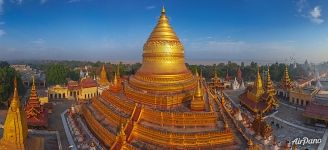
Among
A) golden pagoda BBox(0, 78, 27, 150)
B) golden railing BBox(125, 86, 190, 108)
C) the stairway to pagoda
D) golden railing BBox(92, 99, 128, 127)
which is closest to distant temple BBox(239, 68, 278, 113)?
golden railing BBox(125, 86, 190, 108)

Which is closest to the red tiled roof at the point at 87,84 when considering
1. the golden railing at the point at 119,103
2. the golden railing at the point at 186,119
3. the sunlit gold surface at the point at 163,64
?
the golden railing at the point at 119,103

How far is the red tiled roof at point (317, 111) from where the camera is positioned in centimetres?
2355

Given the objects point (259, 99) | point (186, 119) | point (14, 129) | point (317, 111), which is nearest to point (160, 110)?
point (186, 119)

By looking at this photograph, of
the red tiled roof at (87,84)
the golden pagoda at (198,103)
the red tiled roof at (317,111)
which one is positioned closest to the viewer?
the golden pagoda at (198,103)

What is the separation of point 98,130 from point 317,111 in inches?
800

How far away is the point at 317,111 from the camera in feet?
79.2

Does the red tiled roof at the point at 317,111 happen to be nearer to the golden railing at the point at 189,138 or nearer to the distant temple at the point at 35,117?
the golden railing at the point at 189,138

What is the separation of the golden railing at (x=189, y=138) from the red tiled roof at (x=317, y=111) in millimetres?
14852

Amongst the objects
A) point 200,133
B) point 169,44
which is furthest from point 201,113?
point 169,44

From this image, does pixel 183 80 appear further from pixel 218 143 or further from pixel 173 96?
pixel 218 143

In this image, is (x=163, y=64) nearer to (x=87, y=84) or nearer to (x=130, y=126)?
(x=130, y=126)

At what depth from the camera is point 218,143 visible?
13164 millimetres

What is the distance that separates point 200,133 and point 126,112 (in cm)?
587

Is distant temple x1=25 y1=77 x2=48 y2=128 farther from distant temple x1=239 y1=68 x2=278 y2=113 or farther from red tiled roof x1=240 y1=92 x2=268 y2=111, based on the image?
red tiled roof x1=240 y1=92 x2=268 y2=111
